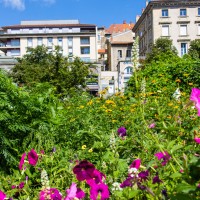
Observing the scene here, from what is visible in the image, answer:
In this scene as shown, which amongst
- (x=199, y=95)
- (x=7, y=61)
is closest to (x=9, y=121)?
(x=199, y=95)

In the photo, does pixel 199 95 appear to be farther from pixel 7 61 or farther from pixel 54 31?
pixel 54 31

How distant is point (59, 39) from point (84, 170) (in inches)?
2667

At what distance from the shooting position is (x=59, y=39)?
6806cm

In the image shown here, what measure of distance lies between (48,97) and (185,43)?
4565 cm

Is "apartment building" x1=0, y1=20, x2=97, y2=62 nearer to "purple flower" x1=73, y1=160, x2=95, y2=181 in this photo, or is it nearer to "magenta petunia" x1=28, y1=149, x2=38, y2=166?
"magenta petunia" x1=28, y1=149, x2=38, y2=166

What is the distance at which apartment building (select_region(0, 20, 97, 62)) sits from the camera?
221 ft

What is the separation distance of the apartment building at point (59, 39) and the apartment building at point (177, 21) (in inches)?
770

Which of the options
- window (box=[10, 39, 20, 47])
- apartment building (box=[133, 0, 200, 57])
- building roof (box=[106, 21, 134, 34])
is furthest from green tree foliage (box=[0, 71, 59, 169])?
building roof (box=[106, 21, 134, 34])

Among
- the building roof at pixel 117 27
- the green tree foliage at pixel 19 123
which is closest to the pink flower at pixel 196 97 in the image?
the green tree foliage at pixel 19 123

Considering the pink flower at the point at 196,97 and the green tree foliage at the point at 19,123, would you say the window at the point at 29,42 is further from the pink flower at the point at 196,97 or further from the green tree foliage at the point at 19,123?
the pink flower at the point at 196,97

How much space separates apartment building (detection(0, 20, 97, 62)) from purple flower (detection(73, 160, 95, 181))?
65.3 meters

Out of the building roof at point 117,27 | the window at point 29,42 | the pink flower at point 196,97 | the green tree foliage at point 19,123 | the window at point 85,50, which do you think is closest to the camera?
the pink flower at point 196,97

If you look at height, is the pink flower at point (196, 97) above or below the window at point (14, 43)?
below

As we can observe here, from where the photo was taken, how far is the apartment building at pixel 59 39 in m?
67.3
